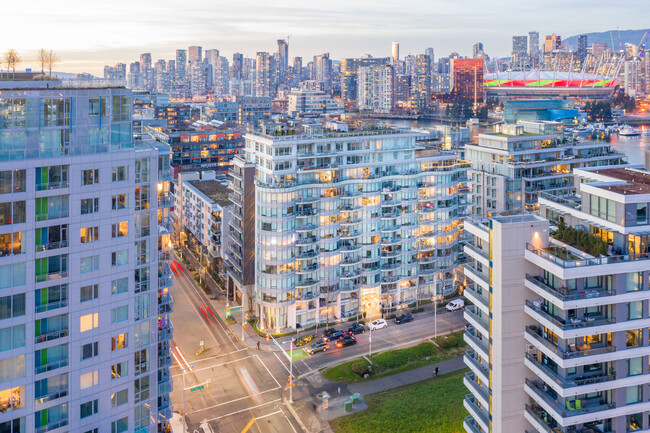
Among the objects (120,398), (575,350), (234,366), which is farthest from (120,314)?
(575,350)

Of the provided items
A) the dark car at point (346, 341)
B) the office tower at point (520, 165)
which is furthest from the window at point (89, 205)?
the office tower at point (520, 165)

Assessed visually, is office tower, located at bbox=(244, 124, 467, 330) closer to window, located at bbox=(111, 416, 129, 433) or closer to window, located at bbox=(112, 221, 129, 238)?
window, located at bbox=(112, 221, 129, 238)

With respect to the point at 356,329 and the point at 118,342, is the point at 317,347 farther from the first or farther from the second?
the point at 118,342

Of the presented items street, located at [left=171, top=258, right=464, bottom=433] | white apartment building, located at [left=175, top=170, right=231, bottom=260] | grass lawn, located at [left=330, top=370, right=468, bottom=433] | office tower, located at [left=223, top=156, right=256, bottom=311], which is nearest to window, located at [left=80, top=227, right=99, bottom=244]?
street, located at [left=171, top=258, right=464, bottom=433]

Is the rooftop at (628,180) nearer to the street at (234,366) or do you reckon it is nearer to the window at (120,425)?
the street at (234,366)

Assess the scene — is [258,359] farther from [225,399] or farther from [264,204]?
[264,204]

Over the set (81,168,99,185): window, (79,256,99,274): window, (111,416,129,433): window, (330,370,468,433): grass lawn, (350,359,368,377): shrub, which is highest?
(81,168,99,185): window
